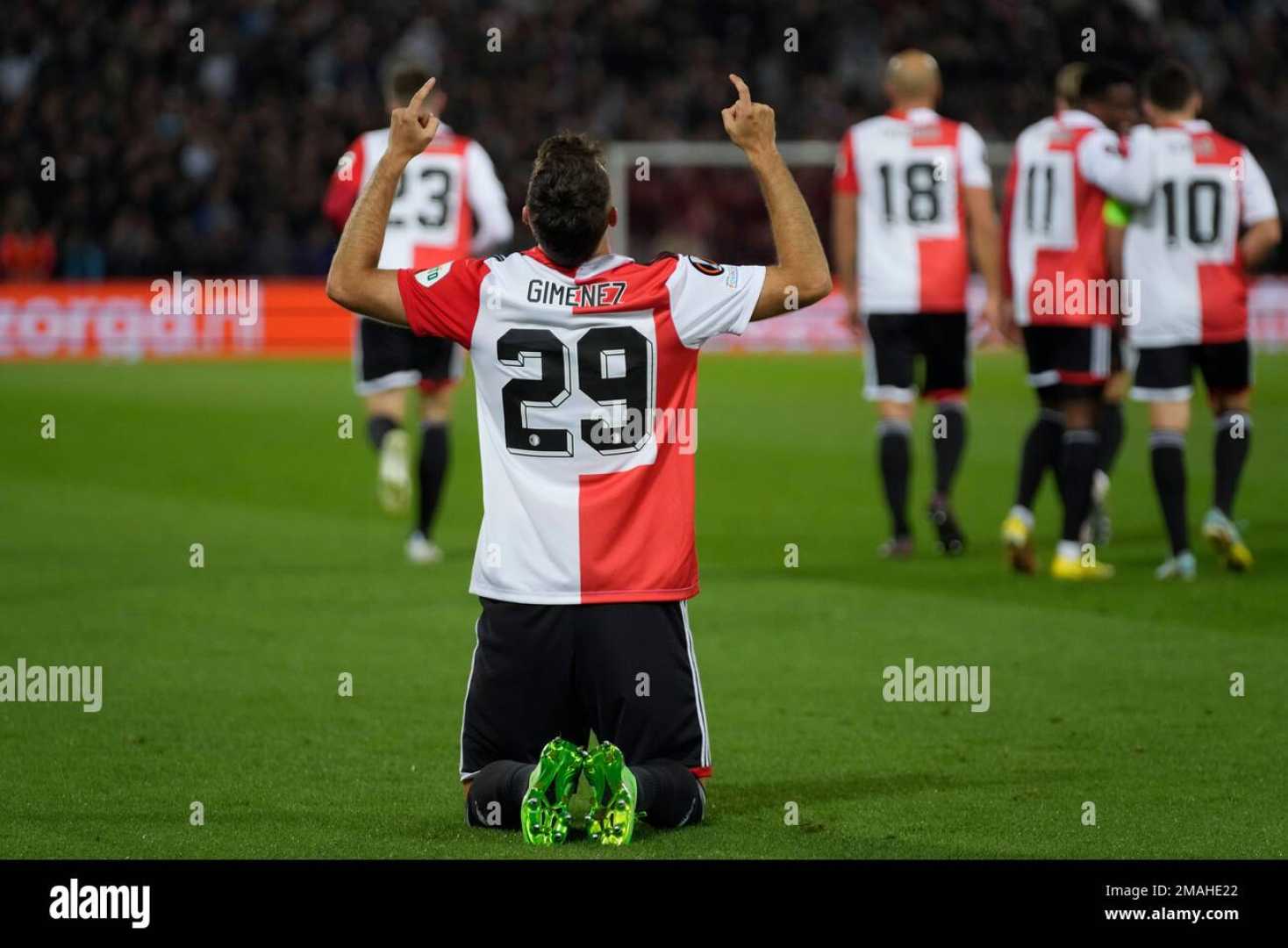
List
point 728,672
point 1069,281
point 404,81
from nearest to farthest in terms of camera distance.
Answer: point 728,672 → point 1069,281 → point 404,81

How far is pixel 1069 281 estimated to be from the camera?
10.1m

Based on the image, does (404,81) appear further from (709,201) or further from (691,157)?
(709,201)

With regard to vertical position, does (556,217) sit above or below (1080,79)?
below

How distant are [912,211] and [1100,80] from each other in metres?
1.32

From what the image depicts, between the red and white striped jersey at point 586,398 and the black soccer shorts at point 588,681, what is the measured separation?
0.20 feet

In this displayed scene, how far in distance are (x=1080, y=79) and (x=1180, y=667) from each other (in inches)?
136

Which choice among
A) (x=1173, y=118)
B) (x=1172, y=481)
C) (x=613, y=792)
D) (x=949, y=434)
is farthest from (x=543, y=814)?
(x=949, y=434)

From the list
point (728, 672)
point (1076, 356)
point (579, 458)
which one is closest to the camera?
point (579, 458)

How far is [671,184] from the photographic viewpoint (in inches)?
1181
